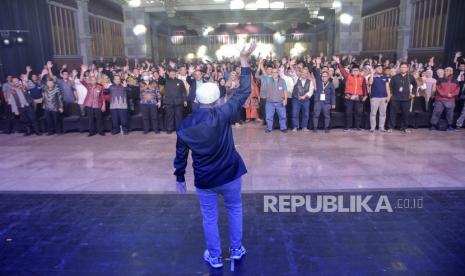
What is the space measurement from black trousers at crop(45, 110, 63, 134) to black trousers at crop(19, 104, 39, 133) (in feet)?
1.19

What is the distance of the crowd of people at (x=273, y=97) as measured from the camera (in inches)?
370

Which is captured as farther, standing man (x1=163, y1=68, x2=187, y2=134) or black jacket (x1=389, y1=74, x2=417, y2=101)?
standing man (x1=163, y1=68, x2=187, y2=134)

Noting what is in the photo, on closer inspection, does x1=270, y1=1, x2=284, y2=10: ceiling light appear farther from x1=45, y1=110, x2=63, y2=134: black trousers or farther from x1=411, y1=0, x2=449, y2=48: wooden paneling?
x1=45, y1=110, x2=63, y2=134: black trousers

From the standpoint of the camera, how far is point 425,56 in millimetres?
Result: 15766

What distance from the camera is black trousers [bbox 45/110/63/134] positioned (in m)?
10.2

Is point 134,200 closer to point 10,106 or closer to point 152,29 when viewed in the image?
point 10,106

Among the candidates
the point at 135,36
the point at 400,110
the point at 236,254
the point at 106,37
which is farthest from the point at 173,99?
the point at 135,36

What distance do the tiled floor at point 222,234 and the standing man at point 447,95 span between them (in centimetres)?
471

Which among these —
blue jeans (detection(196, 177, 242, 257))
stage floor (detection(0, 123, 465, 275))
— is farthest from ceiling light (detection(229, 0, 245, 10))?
blue jeans (detection(196, 177, 242, 257))

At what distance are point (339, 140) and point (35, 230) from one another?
675cm

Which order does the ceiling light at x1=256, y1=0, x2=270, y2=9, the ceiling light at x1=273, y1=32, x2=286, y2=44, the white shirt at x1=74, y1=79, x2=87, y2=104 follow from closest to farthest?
1. the white shirt at x1=74, y1=79, x2=87, y2=104
2. the ceiling light at x1=256, y1=0, x2=270, y2=9
3. the ceiling light at x1=273, y1=32, x2=286, y2=44

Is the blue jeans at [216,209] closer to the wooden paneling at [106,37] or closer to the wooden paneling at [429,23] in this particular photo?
the wooden paneling at [429,23]

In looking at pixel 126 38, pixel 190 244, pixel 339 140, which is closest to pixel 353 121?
pixel 339 140

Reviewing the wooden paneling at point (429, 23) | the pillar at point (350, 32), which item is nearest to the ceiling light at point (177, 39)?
the pillar at point (350, 32)
